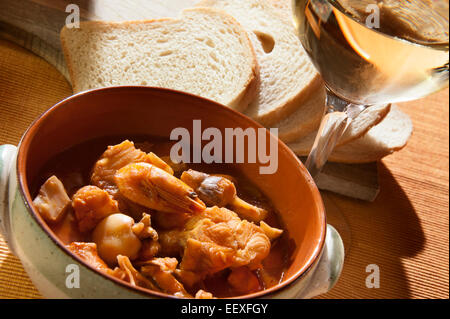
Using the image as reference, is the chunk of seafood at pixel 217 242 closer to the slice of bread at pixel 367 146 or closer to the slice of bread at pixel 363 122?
the slice of bread at pixel 367 146

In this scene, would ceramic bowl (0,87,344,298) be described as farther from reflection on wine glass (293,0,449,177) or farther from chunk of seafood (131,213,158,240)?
reflection on wine glass (293,0,449,177)

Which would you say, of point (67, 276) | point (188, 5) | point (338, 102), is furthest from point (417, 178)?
point (67, 276)

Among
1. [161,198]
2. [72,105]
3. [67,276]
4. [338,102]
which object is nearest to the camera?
[67,276]

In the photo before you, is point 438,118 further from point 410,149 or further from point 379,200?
point 379,200

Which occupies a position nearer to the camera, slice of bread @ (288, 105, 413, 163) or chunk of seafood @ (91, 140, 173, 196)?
chunk of seafood @ (91, 140, 173, 196)

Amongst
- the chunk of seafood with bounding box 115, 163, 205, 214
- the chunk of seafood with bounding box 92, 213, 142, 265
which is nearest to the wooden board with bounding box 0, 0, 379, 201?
the chunk of seafood with bounding box 115, 163, 205, 214

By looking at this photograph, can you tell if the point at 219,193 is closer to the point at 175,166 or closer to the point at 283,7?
the point at 175,166

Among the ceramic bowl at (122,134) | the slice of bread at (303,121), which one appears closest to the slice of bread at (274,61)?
the slice of bread at (303,121)
